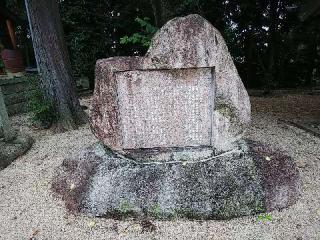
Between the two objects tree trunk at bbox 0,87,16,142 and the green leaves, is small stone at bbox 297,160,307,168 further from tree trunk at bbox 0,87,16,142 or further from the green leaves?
tree trunk at bbox 0,87,16,142

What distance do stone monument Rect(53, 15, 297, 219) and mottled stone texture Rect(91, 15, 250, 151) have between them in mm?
13

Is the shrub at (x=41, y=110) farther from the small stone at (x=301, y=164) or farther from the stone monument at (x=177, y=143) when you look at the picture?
the small stone at (x=301, y=164)

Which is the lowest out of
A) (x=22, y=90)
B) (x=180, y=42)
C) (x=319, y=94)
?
(x=319, y=94)

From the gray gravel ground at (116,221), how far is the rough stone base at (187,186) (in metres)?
0.13

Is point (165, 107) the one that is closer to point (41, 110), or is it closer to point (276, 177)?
point (276, 177)

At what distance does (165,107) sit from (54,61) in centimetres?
389

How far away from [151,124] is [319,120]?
15.5 feet

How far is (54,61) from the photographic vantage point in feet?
22.7

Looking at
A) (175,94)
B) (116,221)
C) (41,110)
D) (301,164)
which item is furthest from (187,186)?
(41,110)

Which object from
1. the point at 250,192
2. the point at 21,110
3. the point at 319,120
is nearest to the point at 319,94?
the point at 319,120

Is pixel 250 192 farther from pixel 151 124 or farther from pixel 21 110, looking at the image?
pixel 21 110

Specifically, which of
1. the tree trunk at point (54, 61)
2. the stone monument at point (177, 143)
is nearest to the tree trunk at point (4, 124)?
the tree trunk at point (54, 61)

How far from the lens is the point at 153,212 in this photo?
372 centimetres

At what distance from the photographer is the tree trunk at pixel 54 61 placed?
669 centimetres
